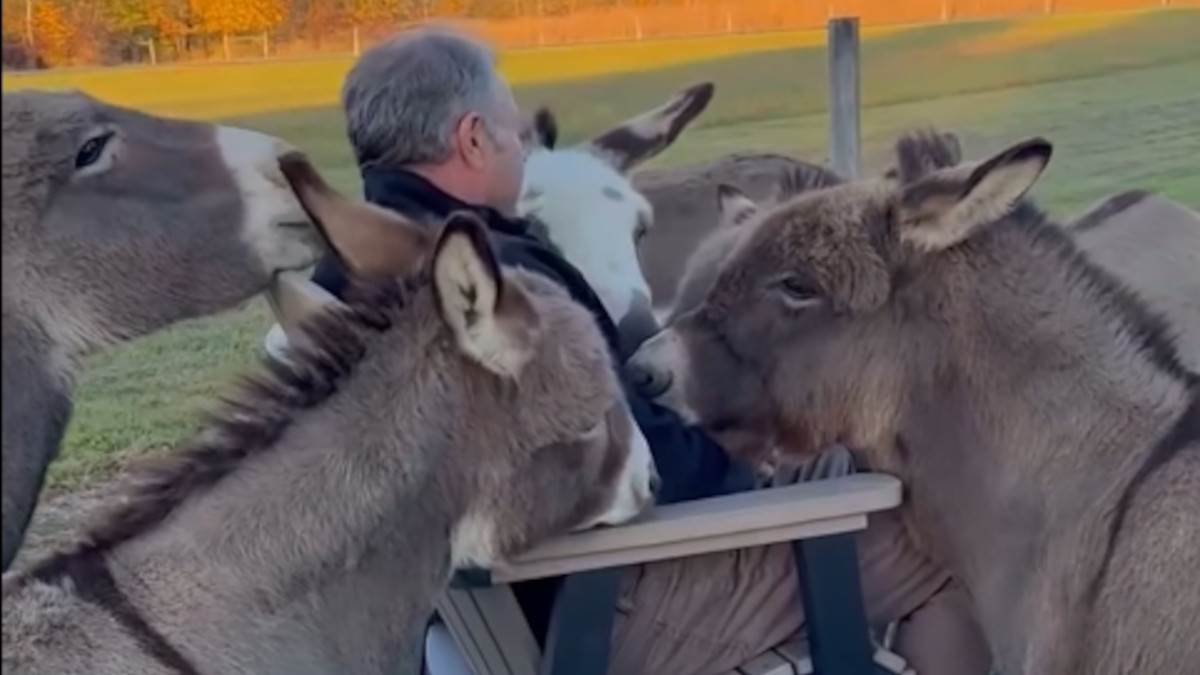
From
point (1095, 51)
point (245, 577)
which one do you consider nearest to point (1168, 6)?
point (1095, 51)

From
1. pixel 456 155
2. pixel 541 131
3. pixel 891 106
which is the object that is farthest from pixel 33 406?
pixel 891 106

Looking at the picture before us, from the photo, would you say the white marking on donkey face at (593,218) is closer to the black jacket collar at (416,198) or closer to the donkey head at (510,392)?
the black jacket collar at (416,198)

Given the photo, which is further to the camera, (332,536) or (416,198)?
(416,198)

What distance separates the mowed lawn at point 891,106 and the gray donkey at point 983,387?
2.93m

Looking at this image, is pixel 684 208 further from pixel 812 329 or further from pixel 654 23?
pixel 654 23

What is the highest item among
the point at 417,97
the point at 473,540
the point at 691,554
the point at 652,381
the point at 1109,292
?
the point at 417,97

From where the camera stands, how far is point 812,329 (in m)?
2.86

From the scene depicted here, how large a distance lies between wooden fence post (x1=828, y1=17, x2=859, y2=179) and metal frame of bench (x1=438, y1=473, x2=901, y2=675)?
2.51 m

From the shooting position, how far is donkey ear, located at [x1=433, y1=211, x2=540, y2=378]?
2.25 m

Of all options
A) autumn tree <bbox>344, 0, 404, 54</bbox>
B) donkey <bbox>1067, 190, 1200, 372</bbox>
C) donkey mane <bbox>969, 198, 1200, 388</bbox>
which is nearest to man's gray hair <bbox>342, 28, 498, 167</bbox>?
donkey mane <bbox>969, 198, 1200, 388</bbox>

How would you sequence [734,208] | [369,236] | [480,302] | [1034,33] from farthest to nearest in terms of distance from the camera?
[1034,33] < [734,208] < [369,236] < [480,302]

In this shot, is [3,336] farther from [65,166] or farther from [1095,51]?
[1095,51]

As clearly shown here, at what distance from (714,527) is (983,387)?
0.50 meters

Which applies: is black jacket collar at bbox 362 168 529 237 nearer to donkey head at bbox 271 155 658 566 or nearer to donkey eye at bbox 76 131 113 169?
donkey head at bbox 271 155 658 566
